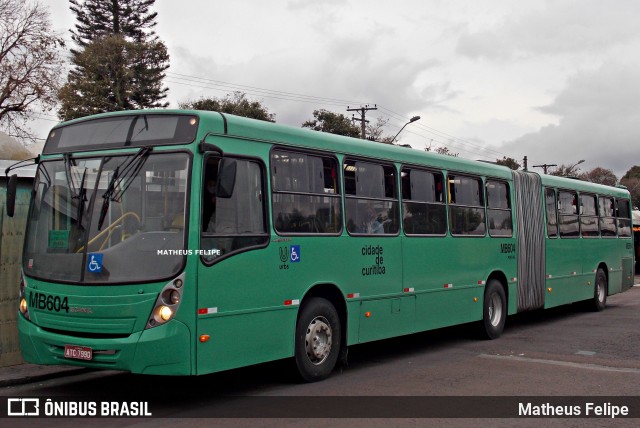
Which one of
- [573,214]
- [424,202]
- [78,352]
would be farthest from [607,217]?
[78,352]

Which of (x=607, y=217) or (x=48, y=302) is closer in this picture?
(x=48, y=302)

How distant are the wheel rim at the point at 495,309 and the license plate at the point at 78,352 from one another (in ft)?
26.3

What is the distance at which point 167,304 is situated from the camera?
279 inches

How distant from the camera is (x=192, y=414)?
24.2 feet

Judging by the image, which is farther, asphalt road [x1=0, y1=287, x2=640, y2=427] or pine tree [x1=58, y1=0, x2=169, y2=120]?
pine tree [x1=58, y1=0, x2=169, y2=120]

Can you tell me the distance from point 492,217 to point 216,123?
7.17m

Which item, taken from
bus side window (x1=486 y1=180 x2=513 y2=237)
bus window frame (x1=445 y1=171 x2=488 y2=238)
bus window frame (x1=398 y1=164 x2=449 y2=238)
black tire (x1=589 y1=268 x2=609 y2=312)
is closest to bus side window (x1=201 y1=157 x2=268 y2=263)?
bus window frame (x1=398 y1=164 x2=449 y2=238)

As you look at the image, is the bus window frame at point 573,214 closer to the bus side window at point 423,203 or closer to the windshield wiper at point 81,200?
the bus side window at point 423,203

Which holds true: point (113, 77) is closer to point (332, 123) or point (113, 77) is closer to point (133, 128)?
point (332, 123)

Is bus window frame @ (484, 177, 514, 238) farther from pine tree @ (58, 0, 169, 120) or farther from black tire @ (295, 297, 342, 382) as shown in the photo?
pine tree @ (58, 0, 169, 120)

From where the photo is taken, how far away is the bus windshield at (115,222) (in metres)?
7.20

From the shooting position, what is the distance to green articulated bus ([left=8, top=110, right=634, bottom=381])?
7.18 m

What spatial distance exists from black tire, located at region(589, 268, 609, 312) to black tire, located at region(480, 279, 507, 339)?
206 inches

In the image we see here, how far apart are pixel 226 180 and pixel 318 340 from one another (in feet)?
8.46
